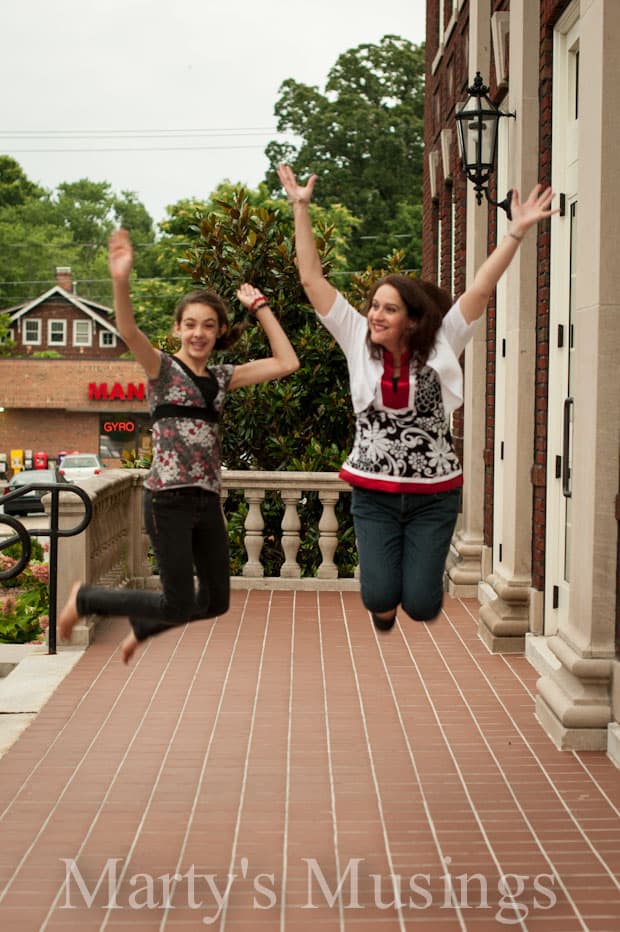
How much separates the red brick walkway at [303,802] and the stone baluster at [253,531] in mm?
3438

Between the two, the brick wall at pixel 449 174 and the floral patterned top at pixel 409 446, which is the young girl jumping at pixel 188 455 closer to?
the floral patterned top at pixel 409 446

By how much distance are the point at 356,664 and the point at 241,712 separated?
1693 mm

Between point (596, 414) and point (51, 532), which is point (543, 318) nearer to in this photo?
point (596, 414)

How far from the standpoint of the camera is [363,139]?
62.0 meters

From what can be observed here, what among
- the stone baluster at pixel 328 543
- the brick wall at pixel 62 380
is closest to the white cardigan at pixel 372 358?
the stone baluster at pixel 328 543

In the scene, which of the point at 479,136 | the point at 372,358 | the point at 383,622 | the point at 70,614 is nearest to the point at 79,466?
the point at 479,136

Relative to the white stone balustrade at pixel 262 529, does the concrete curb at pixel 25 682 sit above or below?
below

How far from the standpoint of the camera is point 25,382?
199ft

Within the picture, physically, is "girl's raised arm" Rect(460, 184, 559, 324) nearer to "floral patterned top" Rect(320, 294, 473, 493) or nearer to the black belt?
"floral patterned top" Rect(320, 294, 473, 493)

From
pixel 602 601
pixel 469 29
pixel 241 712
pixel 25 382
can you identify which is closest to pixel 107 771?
pixel 241 712

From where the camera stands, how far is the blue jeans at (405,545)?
215 inches

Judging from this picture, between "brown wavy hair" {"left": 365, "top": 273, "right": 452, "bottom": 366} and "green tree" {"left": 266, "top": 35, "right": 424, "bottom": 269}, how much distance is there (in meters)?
55.8

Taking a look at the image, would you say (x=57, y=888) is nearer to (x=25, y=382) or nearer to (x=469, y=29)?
(x=469, y=29)

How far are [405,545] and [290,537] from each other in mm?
8213
